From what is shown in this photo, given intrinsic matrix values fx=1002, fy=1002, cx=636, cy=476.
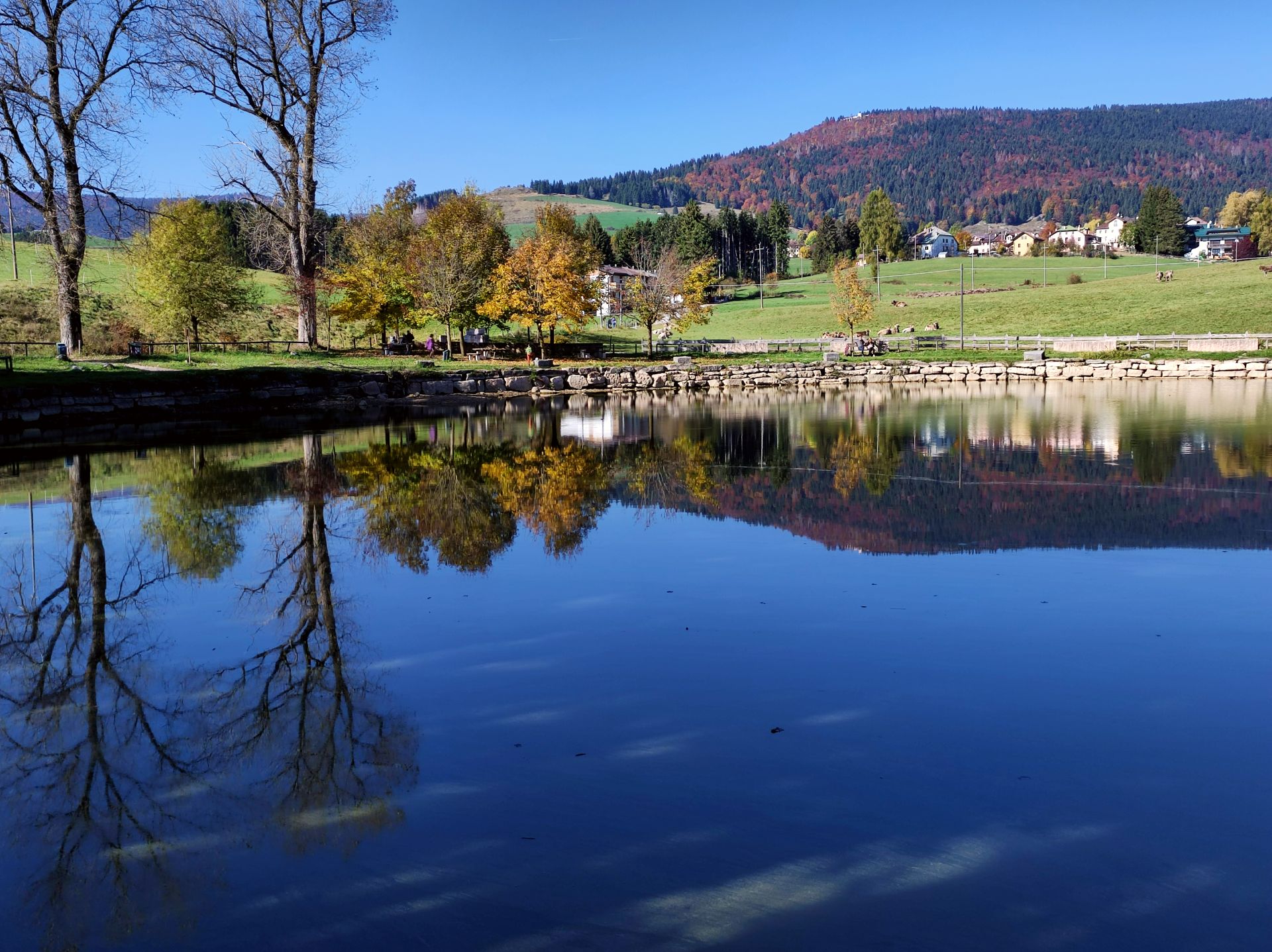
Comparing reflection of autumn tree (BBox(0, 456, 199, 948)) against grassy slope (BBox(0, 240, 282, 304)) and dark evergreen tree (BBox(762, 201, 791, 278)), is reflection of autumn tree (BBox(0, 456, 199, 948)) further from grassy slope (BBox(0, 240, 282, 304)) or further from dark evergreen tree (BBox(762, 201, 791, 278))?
dark evergreen tree (BBox(762, 201, 791, 278))

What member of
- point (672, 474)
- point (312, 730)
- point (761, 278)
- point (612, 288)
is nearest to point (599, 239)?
point (761, 278)

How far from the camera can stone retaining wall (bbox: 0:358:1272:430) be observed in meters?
26.8

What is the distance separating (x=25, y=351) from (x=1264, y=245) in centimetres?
13327

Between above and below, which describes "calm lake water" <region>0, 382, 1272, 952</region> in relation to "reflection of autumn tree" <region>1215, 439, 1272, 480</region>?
below

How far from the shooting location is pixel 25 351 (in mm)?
36562

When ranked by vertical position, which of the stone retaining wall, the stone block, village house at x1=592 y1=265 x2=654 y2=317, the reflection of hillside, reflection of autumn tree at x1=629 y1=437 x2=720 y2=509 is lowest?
the reflection of hillside

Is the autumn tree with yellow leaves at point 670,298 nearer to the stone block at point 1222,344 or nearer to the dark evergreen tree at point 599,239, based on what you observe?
the stone block at point 1222,344

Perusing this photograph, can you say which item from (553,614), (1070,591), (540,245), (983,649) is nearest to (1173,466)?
(1070,591)

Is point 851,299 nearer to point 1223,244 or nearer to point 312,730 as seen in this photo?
point 312,730

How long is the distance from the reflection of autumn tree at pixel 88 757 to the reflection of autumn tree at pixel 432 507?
2.92m

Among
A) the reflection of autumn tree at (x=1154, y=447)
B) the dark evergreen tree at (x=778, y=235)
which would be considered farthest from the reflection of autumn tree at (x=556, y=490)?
the dark evergreen tree at (x=778, y=235)

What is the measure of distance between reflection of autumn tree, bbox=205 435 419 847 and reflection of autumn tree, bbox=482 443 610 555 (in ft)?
11.4

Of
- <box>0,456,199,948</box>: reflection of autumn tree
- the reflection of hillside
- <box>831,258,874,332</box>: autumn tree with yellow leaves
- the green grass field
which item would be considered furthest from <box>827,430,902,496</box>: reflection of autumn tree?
the green grass field

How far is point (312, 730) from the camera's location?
5.70 metres
